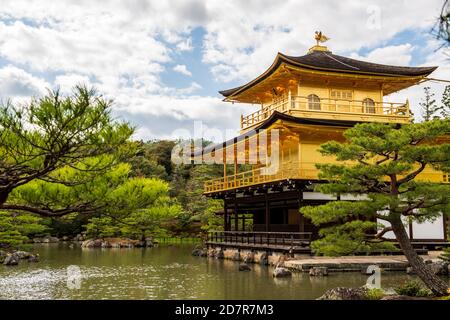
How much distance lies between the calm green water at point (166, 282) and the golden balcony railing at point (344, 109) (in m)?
7.68

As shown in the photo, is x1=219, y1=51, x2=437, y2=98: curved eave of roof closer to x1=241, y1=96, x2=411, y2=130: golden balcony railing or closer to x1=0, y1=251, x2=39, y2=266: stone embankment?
x1=241, y1=96, x2=411, y2=130: golden balcony railing

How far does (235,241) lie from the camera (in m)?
25.1

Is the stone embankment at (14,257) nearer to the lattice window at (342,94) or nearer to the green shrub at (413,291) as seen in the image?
the lattice window at (342,94)

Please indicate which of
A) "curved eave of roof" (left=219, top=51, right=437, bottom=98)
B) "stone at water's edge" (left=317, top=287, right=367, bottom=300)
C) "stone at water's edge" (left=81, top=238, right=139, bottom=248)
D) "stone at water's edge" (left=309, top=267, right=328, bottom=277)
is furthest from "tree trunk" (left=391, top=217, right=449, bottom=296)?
"stone at water's edge" (left=81, top=238, right=139, bottom=248)

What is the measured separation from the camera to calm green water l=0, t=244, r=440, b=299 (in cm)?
1327

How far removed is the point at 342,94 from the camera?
2458cm

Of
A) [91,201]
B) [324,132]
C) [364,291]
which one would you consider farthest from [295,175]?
[91,201]

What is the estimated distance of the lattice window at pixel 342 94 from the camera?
24.5m

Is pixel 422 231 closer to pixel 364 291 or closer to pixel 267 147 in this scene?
pixel 267 147

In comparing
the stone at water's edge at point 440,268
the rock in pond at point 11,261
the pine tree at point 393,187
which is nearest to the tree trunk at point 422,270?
the pine tree at point 393,187

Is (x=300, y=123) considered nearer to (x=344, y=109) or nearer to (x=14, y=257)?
(x=344, y=109)

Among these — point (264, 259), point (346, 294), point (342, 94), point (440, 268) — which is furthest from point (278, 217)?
point (346, 294)

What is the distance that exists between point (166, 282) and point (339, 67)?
547 inches
